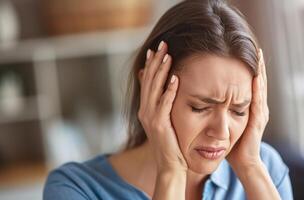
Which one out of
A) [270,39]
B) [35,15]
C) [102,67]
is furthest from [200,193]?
[35,15]

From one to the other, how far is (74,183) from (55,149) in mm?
1820

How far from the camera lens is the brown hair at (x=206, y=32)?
50.2 inches

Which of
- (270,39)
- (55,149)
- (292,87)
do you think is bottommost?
(55,149)

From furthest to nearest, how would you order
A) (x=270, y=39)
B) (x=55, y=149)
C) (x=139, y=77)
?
(x=55, y=149) < (x=270, y=39) < (x=139, y=77)

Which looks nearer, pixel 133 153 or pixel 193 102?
pixel 193 102

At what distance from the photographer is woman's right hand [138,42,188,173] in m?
1.30

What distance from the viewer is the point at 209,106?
4.17 feet

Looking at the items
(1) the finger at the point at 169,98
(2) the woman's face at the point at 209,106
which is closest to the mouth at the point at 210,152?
(2) the woman's face at the point at 209,106

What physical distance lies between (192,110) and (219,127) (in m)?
0.07

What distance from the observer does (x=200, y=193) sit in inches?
59.5

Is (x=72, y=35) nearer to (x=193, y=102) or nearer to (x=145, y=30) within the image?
(x=145, y=30)

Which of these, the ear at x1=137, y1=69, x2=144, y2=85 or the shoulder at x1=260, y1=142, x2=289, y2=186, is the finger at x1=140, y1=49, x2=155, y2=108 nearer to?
the ear at x1=137, y1=69, x2=144, y2=85

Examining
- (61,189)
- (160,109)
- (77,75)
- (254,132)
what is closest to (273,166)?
(254,132)

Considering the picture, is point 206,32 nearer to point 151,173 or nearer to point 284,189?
point 151,173
